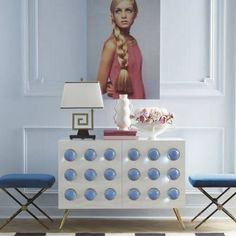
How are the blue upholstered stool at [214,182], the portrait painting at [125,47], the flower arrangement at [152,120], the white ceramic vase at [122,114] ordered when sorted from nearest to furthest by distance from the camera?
1. the blue upholstered stool at [214,182]
2. the flower arrangement at [152,120]
3. the white ceramic vase at [122,114]
4. the portrait painting at [125,47]

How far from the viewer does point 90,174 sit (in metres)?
4.86

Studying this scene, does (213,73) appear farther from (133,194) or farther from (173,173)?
(133,194)

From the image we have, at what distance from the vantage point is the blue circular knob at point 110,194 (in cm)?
487

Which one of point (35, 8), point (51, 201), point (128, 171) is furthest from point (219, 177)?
point (35, 8)

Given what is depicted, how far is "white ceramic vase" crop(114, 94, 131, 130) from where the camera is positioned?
5.05m

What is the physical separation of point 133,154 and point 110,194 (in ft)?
1.25

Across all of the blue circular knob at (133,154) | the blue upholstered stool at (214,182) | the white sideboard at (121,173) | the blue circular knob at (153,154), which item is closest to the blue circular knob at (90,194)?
the white sideboard at (121,173)

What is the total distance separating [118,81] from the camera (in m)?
5.34

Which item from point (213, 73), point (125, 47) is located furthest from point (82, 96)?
point (213, 73)

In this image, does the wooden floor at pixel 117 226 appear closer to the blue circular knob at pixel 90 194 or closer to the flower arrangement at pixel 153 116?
the blue circular knob at pixel 90 194

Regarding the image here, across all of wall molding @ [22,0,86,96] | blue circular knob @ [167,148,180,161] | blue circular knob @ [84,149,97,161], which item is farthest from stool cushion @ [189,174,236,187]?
wall molding @ [22,0,86,96]

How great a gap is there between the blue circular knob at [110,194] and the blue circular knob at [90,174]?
164mm

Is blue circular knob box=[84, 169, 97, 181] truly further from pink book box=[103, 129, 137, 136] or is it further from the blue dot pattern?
pink book box=[103, 129, 137, 136]

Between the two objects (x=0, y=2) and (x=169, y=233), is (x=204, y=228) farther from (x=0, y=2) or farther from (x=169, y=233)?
(x=0, y=2)
